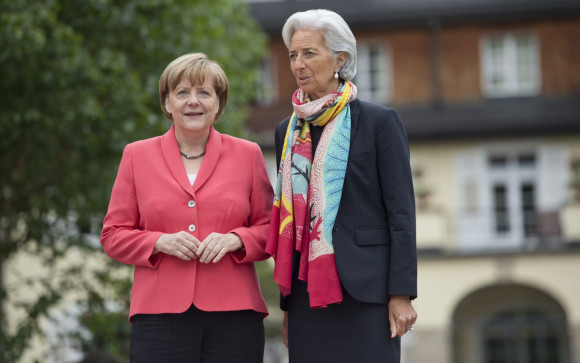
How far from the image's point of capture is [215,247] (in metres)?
3.83

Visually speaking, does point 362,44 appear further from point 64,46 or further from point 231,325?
point 231,325

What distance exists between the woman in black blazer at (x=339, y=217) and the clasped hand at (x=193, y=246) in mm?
214

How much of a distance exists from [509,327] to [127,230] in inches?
783

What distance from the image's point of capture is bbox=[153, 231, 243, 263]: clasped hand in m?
3.82

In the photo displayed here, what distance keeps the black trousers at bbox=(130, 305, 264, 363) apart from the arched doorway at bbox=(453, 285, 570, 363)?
1923 centimetres

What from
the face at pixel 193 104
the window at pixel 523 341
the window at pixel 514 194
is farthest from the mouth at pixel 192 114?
the window at pixel 523 341

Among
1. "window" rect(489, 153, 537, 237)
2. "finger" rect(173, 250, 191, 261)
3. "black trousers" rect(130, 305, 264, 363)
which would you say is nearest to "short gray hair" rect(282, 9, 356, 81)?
"finger" rect(173, 250, 191, 261)

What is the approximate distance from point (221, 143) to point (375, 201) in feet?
2.31

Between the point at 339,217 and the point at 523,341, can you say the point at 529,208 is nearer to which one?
the point at 523,341

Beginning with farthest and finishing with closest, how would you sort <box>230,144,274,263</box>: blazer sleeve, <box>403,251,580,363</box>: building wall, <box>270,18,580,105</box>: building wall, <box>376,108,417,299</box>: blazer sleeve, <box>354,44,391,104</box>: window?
<box>354,44,391,104</box>: window
<box>270,18,580,105</box>: building wall
<box>403,251,580,363</box>: building wall
<box>230,144,274,263</box>: blazer sleeve
<box>376,108,417,299</box>: blazer sleeve

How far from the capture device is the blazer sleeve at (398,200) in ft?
12.5

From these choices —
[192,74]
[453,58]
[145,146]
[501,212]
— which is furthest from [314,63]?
[453,58]

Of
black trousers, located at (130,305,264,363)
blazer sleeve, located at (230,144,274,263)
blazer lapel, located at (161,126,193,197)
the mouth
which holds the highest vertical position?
the mouth

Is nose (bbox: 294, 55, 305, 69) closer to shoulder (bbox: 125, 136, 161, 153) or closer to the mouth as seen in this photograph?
the mouth
